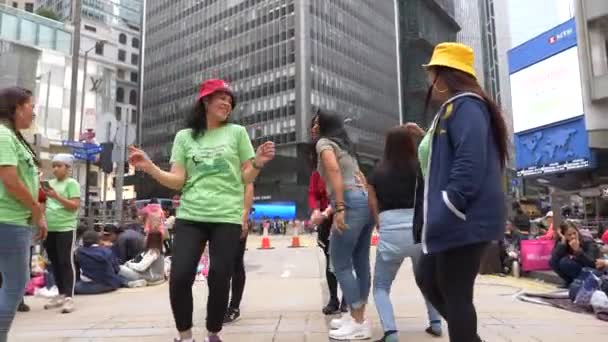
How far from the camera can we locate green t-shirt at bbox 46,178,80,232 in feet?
17.8

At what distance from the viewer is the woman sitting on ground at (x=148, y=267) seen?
7.41 meters

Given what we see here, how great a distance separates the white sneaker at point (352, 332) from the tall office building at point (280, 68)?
5554 cm

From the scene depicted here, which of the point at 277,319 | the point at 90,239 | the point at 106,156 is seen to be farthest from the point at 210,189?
the point at 106,156

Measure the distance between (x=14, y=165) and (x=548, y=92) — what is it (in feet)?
127

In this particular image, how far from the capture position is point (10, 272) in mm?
2838

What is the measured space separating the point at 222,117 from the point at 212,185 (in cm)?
51

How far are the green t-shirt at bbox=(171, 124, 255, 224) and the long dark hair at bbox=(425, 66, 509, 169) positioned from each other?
4.63 ft

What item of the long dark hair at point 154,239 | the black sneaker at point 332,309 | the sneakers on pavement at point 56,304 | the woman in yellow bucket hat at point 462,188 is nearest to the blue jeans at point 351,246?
the black sneaker at point 332,309

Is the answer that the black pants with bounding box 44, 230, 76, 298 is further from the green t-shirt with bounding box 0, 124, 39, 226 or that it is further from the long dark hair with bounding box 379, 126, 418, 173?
the long dark hair with bounding box 379, 126, 418, 173

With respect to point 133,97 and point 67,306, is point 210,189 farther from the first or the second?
point 133,97

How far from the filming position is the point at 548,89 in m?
36.1

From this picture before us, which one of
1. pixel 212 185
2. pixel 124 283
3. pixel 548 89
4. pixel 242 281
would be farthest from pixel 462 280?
pixel 548 89

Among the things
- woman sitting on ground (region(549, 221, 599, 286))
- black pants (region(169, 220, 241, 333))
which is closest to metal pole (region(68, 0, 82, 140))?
black pants (region(169, 220, 241, 333))

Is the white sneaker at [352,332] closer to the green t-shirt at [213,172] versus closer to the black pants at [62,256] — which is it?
the green t-shirt at [213,172]
